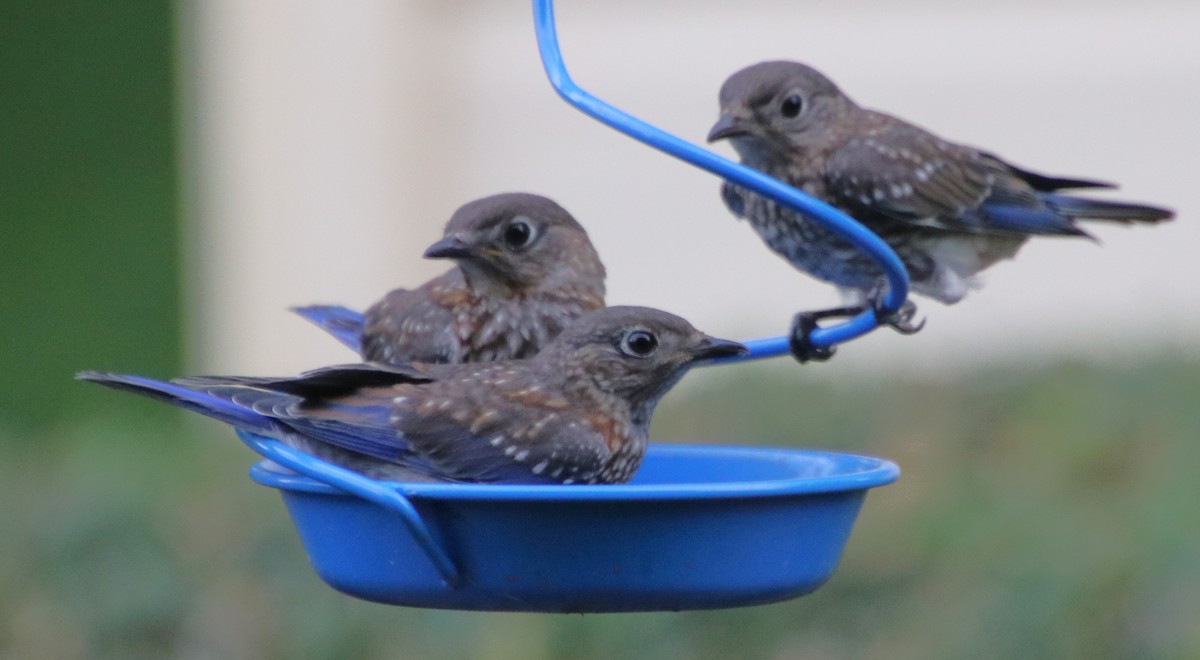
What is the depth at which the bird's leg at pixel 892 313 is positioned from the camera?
3.24 m

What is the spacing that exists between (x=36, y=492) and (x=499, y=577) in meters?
3.40

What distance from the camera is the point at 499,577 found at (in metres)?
2.92

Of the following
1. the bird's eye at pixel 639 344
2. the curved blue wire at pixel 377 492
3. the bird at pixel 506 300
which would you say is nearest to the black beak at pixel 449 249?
the bird at pixel 506 300

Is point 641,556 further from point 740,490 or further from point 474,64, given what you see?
point 474,64

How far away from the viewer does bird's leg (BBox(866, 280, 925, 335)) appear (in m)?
3.24

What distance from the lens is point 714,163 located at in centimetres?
290

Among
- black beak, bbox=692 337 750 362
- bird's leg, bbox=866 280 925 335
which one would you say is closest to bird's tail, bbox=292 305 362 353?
black beak, bbox=692 337 750 362

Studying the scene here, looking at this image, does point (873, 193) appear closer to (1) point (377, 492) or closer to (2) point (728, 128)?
(2) point (728, 128)

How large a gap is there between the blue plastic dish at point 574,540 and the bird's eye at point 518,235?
78 cm

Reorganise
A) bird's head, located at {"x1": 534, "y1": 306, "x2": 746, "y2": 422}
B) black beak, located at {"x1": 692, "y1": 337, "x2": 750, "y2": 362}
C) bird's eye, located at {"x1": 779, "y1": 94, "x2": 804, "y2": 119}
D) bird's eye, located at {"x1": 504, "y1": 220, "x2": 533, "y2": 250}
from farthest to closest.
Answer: bird's eye, located at {"x1": 779, "y1": 94, "x2": 804, "y2": 119} → bird's eye, located at {"x1": 504, "y1": 220, "x2": 533, "y2": 250} → bird's head, located at {"x1": 534, "y1": 306, "x2": 746, "y2": 422} → black beak, located at {"x1": 692, "y1": 337, "x2": 750, "y2": 362}

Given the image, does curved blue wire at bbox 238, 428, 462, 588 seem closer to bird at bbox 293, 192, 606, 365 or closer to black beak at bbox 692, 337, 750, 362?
black beak at bbox 692, 337, 750, 362

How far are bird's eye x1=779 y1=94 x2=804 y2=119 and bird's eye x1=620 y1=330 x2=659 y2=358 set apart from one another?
2.41 feet

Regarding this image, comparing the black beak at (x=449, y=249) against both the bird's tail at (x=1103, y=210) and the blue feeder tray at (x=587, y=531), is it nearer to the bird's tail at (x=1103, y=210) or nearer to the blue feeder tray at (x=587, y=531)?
the blue feeder tray at (x=587, y=531)

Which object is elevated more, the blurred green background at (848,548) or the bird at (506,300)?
the bird at (506,300)
